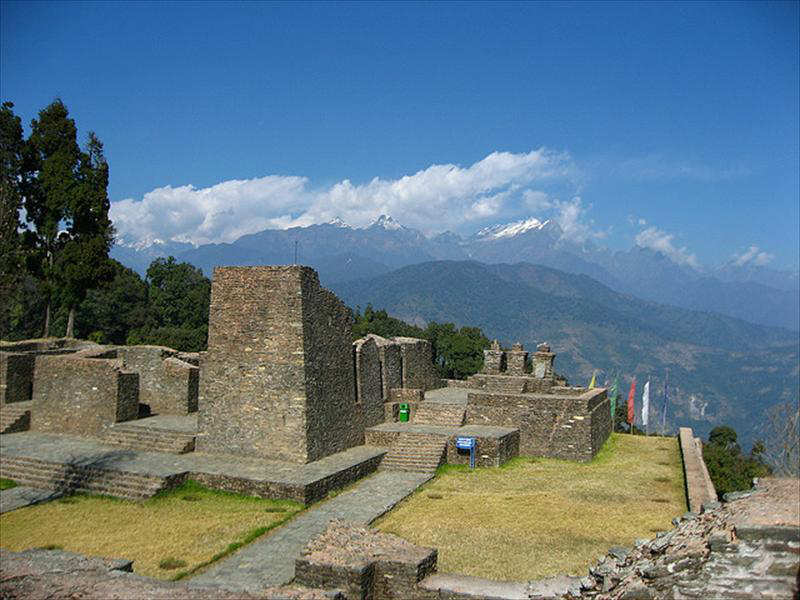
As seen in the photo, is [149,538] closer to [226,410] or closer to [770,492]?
[226,410]

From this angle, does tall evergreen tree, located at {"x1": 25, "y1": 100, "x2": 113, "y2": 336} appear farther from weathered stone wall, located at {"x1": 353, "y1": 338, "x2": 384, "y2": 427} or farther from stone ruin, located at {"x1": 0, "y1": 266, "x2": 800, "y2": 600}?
weathered stone wall, located at {"x1": 353, "y1": 338, "x2": 384, "y2": 427}

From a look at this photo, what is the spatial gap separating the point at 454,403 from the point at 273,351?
825 centimetres

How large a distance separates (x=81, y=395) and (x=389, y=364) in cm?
1027

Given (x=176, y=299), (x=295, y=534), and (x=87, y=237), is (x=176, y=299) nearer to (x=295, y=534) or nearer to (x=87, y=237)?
(x=87, y=237)

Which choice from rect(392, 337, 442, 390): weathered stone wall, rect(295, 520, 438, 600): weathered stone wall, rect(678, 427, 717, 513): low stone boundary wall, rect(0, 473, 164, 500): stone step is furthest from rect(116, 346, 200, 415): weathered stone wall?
rect(678, 427, 717, 513): low stone boundary wall

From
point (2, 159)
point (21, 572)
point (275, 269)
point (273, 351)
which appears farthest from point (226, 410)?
point (2, 159)

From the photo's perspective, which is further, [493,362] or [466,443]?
[493,362]

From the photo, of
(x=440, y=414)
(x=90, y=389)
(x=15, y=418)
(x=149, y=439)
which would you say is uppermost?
(x=90, y=389)

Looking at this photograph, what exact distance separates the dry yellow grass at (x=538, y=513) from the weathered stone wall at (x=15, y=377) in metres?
15.0

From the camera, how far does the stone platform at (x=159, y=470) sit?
16.5 metres

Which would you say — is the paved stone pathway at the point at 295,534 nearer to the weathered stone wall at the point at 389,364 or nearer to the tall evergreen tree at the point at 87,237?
the weathered stone wall at the point at 389,364

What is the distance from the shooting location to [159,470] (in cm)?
1717

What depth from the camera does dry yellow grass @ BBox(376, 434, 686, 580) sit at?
41.0 ft

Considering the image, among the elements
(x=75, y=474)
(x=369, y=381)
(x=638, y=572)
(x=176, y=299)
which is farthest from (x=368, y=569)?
(x=176, y=299)
